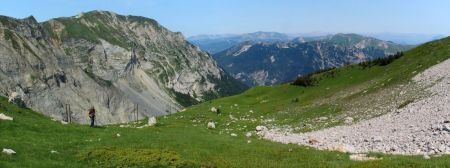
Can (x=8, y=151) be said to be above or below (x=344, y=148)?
above

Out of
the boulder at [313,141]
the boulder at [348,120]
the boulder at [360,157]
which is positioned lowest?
the boulder at [313,141]

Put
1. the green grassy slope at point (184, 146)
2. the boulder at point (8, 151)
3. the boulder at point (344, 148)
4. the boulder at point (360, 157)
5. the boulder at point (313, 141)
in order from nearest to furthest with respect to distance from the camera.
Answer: the boulder at point (360, 157) → the green grassy slope at point (184, 146) → the boulder at point (8, 151) → the boulder at point (344, 148) → the boulder at point (313, 141)

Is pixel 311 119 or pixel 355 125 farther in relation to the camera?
pixel 311 119

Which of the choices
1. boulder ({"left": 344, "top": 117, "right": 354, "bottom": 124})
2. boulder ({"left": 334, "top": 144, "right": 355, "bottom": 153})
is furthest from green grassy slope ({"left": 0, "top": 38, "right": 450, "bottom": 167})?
boulder ({"left": 344, "top": 117, "right": 354, "bottom": 124})

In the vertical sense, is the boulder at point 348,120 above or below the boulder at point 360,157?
below

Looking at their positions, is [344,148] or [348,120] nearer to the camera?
[344,148]

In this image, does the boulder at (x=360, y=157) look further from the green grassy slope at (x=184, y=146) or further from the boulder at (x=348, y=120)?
the boulder at (x=348, y=120)

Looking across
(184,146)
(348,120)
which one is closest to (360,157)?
(184,146)

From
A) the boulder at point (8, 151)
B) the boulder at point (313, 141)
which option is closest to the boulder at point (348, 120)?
the boulder at point (313, 141)

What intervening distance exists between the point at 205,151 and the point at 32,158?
1172 centimetres

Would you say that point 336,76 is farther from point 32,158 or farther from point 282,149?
point 32,158

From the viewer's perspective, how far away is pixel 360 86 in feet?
238

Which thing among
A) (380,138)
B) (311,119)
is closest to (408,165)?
(380,138)

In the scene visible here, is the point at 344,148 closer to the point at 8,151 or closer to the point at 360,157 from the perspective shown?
the point at 360,157
